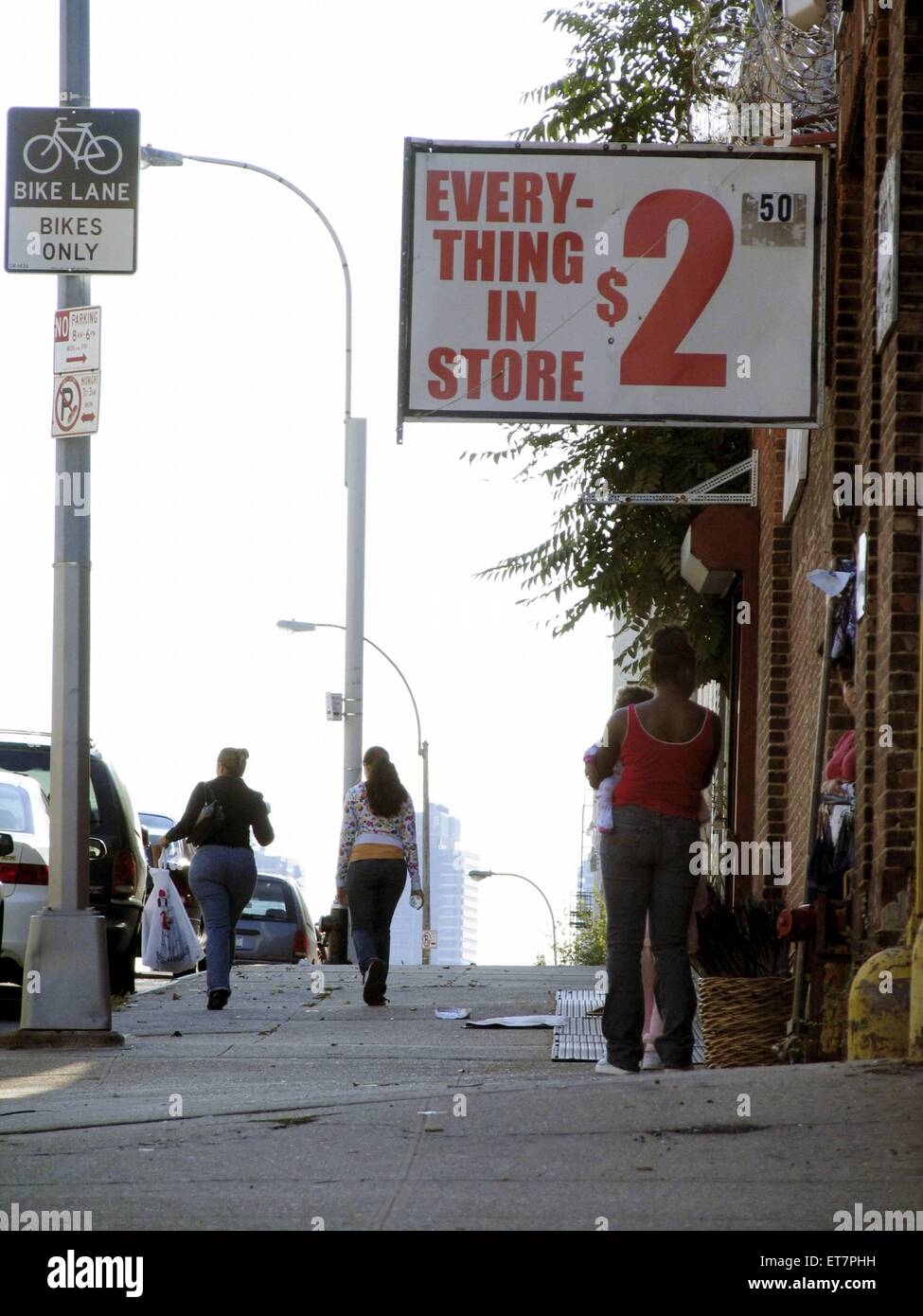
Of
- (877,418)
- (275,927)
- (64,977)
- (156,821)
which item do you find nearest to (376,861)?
(64,977)

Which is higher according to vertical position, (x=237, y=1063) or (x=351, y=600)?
(x=351, y=600)

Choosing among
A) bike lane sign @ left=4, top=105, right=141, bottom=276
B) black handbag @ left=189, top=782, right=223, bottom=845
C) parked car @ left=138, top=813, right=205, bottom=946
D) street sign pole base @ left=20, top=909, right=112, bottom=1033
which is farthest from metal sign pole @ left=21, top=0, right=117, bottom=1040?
parked car @ left=138, top=813, right=205, bottom=946

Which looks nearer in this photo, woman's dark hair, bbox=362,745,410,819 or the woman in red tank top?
the woman in red tank top

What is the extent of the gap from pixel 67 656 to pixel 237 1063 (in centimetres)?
255

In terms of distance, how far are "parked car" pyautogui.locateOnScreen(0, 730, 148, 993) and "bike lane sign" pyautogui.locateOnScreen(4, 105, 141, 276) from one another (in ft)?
12.0

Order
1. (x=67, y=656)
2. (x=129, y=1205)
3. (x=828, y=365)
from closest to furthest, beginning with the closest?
1. (x=129, y=1205)
2. (x=828, y=365)
3. (x=67, y=656)

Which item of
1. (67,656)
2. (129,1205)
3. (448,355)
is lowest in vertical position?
(129,1205)

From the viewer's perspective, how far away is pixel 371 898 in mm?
12250

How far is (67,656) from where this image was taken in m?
10.5

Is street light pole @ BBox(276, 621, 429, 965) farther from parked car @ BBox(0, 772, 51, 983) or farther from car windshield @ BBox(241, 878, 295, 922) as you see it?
parked car @ BBox(0, 772, 51, 983)

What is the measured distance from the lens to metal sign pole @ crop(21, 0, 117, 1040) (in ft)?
33.4

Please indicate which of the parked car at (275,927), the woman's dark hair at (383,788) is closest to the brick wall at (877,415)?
the woman's dark hair at (383,788)
